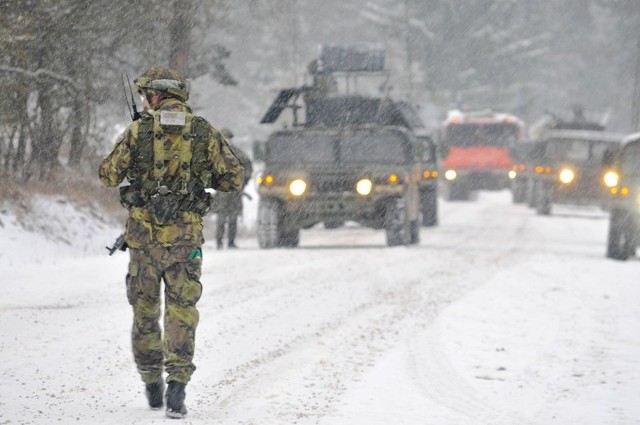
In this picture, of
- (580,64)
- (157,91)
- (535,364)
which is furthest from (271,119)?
(580,64)

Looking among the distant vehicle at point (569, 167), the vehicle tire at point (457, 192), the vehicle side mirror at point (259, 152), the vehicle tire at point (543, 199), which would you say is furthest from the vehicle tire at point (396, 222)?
the vehicle tire at point (457, 192)

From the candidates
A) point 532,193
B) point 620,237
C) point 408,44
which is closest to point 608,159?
point 620,237

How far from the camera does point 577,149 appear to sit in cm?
2944

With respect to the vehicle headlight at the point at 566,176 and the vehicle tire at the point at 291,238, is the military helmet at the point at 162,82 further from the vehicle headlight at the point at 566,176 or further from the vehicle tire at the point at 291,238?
the vehicle headlight at the point at 566,176

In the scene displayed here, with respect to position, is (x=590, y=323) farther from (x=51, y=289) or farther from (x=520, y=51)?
(x=520, y=51)

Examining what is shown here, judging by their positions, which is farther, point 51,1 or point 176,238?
point 51,1

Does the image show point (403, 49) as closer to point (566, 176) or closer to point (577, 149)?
point (577, 149)

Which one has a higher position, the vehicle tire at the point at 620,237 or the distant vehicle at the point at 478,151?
the distant vehicle at the point at 478,151

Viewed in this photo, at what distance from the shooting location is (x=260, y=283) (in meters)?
12.7

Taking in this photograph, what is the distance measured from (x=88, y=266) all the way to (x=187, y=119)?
7.67m

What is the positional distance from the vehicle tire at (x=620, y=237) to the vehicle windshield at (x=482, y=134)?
2113cm

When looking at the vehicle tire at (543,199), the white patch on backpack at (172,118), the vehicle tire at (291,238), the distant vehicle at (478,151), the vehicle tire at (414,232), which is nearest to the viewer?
the white patch on backpack at (172,118)

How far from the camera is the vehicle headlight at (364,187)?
58.4 ft

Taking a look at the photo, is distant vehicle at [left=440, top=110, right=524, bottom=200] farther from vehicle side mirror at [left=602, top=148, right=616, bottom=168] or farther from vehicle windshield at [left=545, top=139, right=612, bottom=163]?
vehicle side mirror at [left=602, top=148, right=616, bottom=168]
